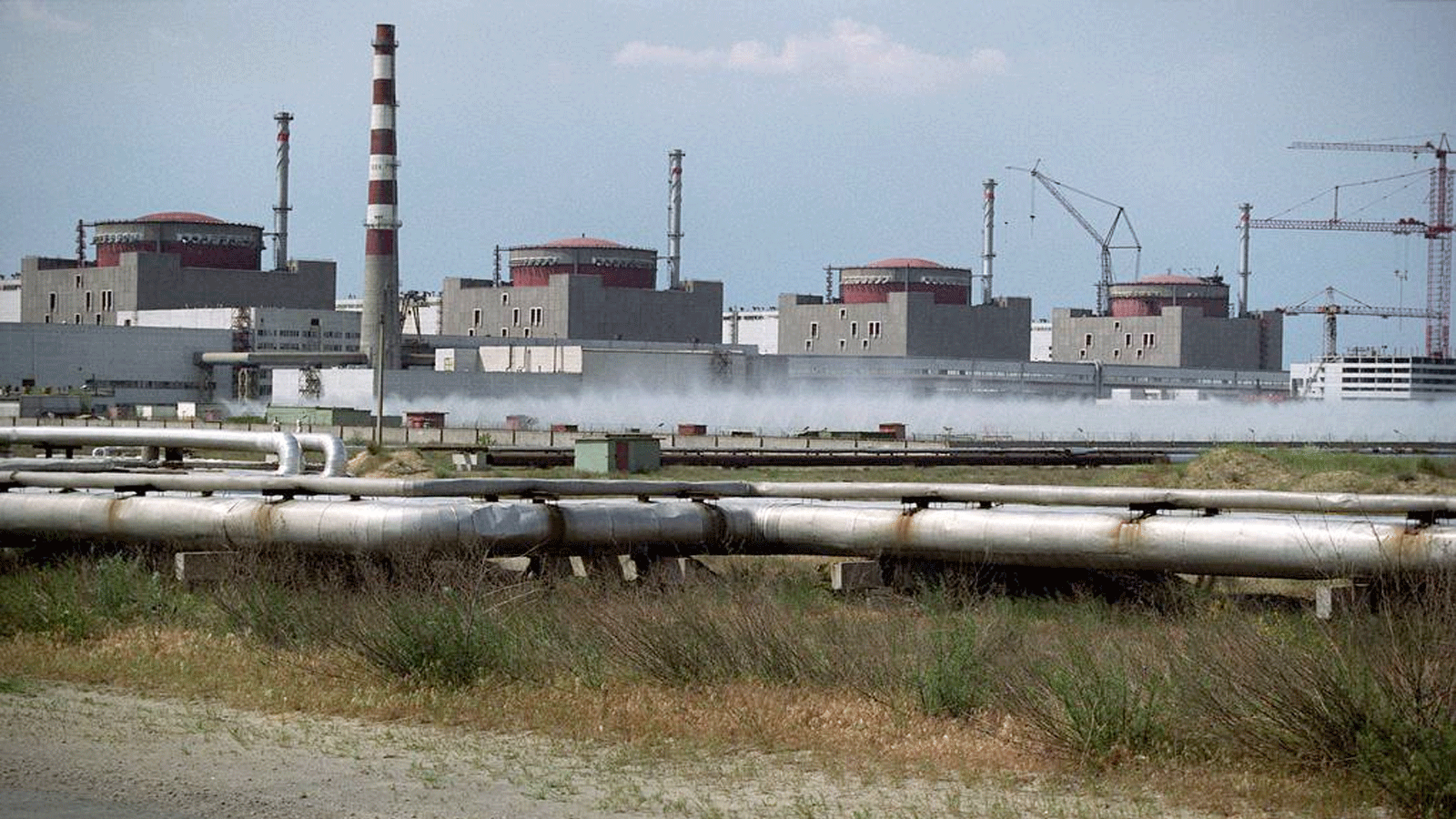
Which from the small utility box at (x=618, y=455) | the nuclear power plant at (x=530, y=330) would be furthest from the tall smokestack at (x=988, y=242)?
the small utility box at (x=618, y=455)

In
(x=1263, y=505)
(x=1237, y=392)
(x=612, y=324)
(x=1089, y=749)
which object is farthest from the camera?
(x=1237, y=392)

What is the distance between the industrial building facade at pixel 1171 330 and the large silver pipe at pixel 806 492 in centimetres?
13225

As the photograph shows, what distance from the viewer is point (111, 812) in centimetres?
1048

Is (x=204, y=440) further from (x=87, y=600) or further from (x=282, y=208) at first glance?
(x=282, y=208)

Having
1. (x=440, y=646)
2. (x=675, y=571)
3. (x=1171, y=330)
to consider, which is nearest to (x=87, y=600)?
(x=440, y=646)

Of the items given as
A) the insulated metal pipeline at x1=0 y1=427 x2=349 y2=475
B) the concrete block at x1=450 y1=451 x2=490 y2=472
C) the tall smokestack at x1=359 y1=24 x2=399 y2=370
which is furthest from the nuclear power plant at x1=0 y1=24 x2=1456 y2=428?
the insulated metal pipeline at x1=0 y1=427 x2=349 y2=475

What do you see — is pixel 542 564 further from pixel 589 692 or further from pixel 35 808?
pixel 35 808

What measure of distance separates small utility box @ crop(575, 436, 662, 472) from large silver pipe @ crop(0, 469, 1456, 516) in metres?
34.9

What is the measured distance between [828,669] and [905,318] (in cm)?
12786

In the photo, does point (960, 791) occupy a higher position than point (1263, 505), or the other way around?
point (1263, 505)

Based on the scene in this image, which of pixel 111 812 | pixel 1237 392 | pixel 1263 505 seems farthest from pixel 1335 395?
pixel 111 812

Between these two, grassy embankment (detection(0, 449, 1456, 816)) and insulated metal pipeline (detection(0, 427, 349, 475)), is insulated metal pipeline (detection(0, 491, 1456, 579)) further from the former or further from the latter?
insulated metal pipeline (detection(0, 427, 349, 475))

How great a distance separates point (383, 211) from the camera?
10481 cm

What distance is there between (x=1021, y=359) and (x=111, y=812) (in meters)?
140
